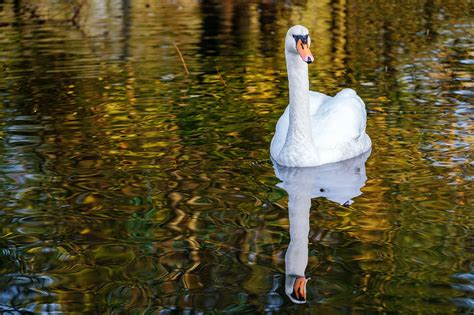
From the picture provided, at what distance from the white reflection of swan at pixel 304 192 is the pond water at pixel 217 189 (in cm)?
4

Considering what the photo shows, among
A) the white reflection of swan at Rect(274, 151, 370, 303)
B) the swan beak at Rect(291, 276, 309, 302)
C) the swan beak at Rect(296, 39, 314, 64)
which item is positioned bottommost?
the white reflection of swan at Rect(274, 151, 370, 303)

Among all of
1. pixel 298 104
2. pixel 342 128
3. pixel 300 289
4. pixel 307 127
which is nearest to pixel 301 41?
pixel 298 104

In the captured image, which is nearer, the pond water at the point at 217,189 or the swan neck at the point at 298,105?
the pond water at the point at 217,189

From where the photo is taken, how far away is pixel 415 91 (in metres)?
13.8

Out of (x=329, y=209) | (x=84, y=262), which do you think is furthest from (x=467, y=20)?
(x=84, y=262)

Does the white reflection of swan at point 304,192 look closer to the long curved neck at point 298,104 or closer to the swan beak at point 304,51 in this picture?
the long curved neck at point 298,104

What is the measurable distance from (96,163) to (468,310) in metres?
5.39

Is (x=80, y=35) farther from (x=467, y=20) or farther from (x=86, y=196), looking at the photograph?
(x=86, y=196)

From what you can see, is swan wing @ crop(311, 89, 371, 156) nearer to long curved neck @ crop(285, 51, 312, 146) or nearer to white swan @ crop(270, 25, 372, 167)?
white swan @ crop(270, 25, 372, 167)

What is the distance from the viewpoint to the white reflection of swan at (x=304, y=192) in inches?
255

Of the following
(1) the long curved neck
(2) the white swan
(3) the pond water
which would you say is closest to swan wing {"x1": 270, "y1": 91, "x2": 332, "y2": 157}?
(2) the white swan

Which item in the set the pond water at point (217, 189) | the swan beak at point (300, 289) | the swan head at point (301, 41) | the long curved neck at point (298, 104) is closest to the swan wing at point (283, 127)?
the pond water at point (217, 189)

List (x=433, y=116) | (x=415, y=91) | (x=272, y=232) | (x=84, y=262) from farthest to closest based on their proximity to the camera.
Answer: (x=415, y=91) → (x=433, y=116) → (x=272, y=232) → (x=84, y=262)

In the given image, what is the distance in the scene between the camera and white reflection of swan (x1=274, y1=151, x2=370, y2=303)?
6474mm
